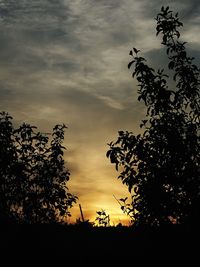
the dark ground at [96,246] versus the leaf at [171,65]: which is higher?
the leaf at [171,65]

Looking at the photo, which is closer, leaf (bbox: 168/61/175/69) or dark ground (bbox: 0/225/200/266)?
dark ground (bbox: 0/225/200/266)

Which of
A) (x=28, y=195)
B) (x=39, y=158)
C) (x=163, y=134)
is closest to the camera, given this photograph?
(x=163, y=134)

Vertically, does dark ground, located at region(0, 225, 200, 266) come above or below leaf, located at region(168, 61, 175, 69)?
below

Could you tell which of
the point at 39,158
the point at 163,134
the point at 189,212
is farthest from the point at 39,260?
the point at 39,158

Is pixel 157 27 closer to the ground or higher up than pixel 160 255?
higher up

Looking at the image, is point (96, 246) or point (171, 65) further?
point (171, 65)

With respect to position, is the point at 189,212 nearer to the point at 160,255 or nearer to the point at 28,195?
the point at 160,255

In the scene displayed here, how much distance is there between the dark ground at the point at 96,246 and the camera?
7.07 metres

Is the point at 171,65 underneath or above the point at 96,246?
above

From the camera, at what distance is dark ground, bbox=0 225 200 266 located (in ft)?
23.2

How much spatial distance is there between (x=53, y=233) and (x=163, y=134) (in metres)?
Answer: 3.42

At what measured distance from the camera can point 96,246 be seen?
7520mm

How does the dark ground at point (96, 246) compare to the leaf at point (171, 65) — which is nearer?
the dark ground at point (96, 246)

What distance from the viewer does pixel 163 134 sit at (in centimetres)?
909
